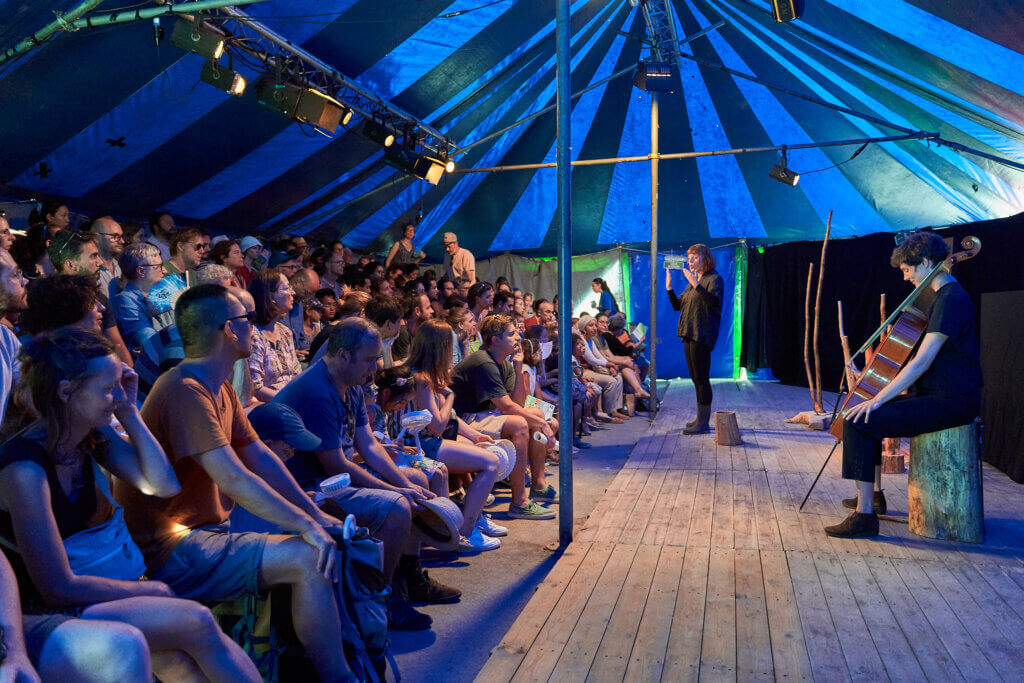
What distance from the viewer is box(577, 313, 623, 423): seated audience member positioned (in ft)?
27.1

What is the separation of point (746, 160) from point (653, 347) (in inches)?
171

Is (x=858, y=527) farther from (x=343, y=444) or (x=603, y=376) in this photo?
(x=603, y=376)

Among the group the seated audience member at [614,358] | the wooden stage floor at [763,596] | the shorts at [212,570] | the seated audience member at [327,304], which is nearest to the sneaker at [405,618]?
the wooden stage floor at [763,596]

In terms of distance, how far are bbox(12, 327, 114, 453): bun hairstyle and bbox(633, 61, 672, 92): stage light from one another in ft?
23.7

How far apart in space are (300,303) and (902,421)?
3883 millimetres

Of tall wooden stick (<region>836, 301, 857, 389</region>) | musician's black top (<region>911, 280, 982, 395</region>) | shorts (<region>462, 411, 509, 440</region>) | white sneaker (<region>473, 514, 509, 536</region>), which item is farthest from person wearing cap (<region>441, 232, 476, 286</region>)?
musician's black top (<region>911, 280, 982, 395</region>)

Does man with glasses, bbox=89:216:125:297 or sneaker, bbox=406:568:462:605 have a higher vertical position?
man with glasses, bbox=89:216:125:297

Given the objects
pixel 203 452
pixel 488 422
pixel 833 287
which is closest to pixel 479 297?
pixel 488 422

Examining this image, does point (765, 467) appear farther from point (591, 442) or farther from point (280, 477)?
point (280, 477)

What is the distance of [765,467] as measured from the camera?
17.6ft

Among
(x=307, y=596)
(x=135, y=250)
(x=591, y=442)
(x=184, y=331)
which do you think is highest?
(x=135, y=250)

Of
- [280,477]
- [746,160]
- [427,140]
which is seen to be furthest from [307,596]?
[746,160]

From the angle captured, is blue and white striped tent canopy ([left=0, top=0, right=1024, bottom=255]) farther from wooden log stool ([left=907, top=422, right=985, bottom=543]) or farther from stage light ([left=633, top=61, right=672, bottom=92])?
wooden log stool ([left=907, top=422, right=985, bottom=543])

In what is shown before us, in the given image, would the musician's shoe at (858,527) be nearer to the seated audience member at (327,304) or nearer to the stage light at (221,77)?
the seated audience member at (327,304)
